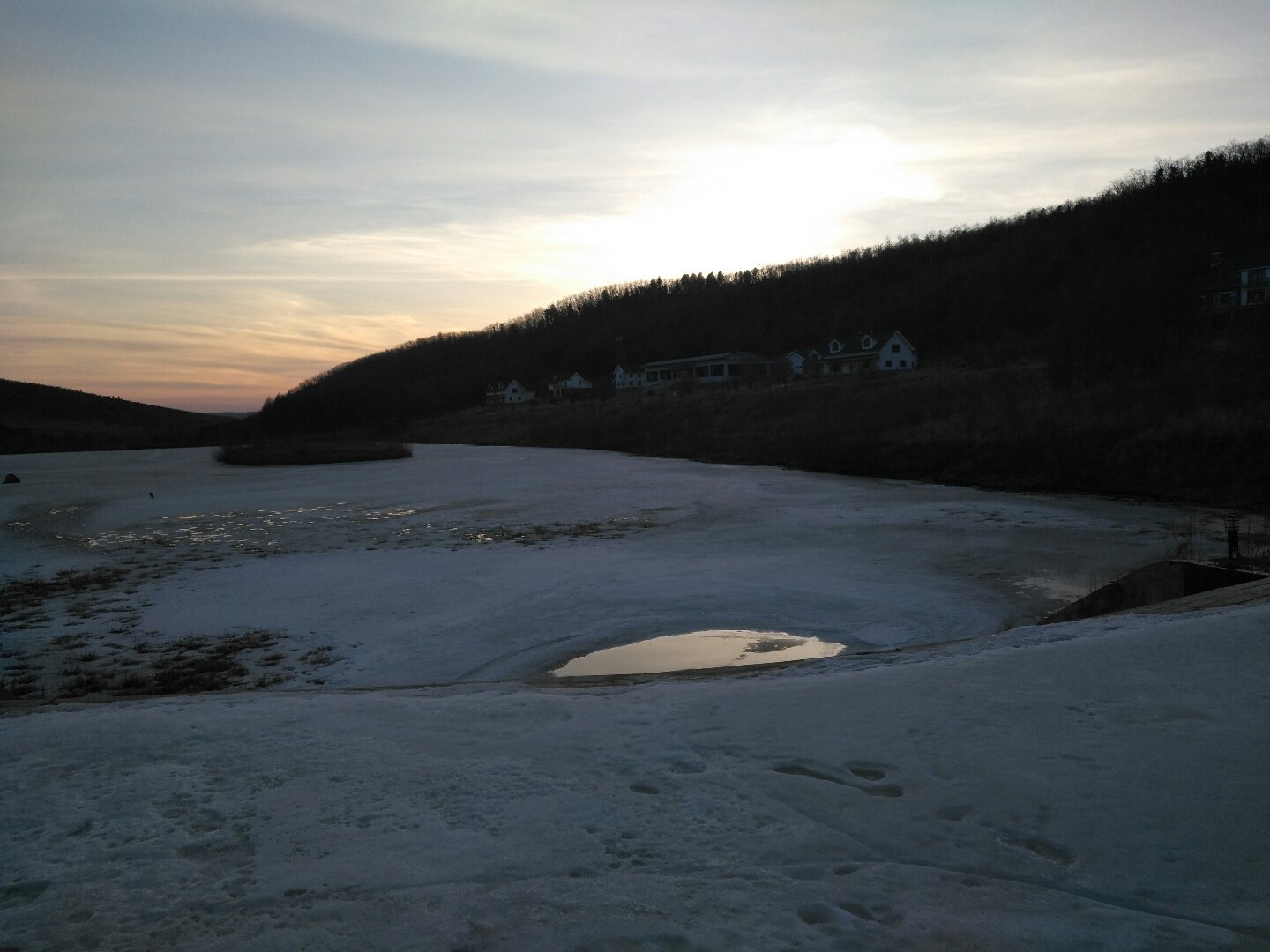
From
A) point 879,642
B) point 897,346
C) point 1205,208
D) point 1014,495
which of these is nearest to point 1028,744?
point 879,642

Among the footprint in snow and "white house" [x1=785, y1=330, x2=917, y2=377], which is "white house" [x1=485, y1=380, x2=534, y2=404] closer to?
"white house" [x1=785, y1=330, x2=917, y2=377]

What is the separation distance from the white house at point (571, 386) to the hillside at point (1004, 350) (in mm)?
5572

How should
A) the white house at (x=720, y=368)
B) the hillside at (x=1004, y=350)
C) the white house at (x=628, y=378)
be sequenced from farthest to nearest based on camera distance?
the white house at (x=628, y=378) → the white house at (x=720, y=368) → the hillside at (x=1004, y=350)

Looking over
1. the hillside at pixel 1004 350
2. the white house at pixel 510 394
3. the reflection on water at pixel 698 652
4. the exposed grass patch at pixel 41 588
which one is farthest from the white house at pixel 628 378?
the reflection on water at pixel 698 652

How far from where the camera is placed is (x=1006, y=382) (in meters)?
42.6

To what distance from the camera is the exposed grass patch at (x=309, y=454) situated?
46.5m

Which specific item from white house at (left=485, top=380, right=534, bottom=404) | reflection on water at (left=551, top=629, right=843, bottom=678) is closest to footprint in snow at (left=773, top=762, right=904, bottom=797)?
reflection on water at (left=551, top=629, right=843, bottom=678)

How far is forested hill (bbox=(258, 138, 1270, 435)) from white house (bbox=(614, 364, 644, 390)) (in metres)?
9.22

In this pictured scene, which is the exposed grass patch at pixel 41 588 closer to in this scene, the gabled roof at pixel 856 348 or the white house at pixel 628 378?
the gabled roof at pixel 856 348

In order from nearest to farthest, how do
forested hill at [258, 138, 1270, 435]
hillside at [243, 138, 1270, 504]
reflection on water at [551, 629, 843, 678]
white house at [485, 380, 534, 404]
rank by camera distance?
1. reflection on water at [551, 629, 843, 678]
2. hillside at [243, 138, 1270, 504]
3. forested hill at [258, 138, 1270, 435]
4. white house at [485, 380, 534, 404]

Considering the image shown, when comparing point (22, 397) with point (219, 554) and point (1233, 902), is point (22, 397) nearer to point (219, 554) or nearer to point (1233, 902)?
point (219, 554)

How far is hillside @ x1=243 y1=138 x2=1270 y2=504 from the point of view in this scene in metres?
26.5

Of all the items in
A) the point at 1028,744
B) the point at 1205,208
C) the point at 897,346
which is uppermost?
the point at 1205,208

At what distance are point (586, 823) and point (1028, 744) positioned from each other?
2314 millimetres
